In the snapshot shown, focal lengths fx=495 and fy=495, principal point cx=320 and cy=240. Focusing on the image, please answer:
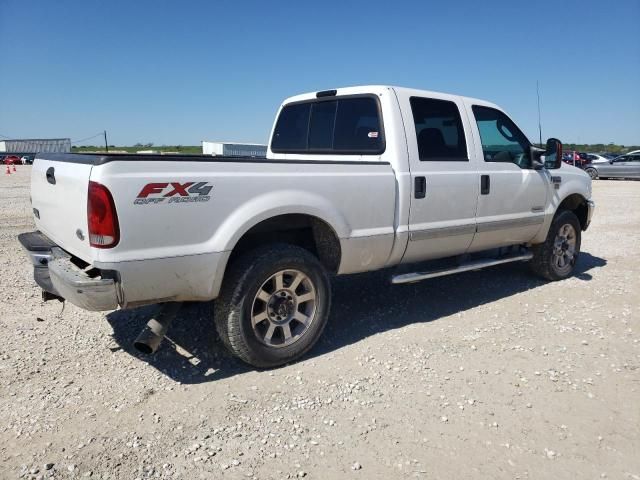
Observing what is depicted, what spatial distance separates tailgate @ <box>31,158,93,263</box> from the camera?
112 inches

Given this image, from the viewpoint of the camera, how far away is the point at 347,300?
5.04m

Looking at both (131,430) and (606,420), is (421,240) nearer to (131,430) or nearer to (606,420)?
(606,420)

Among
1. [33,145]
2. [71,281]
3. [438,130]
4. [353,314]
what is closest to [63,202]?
[71,281]

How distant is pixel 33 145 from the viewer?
222ft

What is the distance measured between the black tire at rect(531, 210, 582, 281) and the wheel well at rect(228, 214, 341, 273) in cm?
305

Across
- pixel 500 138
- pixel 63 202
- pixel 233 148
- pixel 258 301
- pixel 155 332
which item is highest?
pixel 233 148

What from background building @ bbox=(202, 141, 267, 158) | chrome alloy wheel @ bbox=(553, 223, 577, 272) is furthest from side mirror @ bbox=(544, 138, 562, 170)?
background building @ bbox=(202, 141, 267, 158)

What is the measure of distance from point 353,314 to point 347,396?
4.96 feet

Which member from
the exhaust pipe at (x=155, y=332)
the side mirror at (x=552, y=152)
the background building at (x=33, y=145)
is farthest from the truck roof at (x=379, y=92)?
the background building at (x=33, y=145)

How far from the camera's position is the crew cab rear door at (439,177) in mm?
4176

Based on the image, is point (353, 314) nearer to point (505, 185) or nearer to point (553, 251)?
point (505, 185)

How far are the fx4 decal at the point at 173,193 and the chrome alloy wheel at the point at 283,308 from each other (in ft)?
2.63

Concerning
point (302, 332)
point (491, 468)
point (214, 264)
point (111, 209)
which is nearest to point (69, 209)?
point (111, 209)

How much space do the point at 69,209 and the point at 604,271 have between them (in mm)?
6269
